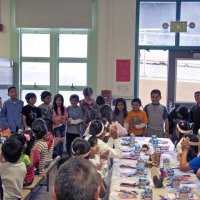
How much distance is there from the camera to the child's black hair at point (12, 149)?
3396 mm

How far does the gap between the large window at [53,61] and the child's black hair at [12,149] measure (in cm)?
408

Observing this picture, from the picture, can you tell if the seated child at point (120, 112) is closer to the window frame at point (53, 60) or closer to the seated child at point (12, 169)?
the window frame at point (53, 60)

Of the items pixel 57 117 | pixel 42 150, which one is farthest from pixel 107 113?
pixel 42 150

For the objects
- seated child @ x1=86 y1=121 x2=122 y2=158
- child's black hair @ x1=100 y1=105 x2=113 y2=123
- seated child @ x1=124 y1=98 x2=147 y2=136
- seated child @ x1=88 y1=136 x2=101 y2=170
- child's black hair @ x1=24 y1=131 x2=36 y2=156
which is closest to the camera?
seated child @ x1=88 y1=136 x2=101 y2=170

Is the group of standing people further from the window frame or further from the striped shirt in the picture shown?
the window frame

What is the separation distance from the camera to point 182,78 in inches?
291

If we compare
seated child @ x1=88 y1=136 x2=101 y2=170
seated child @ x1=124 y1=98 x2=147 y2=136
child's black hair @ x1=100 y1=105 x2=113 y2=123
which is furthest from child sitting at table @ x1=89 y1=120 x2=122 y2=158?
seated child @ x1=124 y1=98 x2=147 y2=136

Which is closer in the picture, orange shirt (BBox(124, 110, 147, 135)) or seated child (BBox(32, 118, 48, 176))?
seated child (BBox(32, 118, 48, 176))

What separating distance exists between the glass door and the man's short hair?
6.09 meters

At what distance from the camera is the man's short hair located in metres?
1.34

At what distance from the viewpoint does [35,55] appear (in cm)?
749

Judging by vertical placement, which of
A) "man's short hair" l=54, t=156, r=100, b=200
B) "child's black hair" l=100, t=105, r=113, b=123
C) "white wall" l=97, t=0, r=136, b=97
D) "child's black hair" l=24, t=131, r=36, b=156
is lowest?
"child's black hair" l=24, t=131, r=36, b=156

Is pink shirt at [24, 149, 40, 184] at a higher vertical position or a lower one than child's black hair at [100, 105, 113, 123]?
lower

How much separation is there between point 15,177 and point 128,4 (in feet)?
15.5
